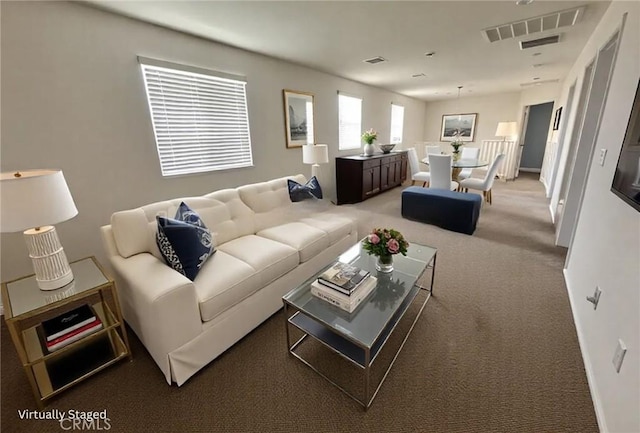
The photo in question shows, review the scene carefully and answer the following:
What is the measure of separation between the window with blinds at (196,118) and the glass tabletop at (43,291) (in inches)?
60.1

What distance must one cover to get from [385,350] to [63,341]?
6.08 feet

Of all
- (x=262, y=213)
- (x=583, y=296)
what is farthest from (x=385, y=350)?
(x=262, y=213)

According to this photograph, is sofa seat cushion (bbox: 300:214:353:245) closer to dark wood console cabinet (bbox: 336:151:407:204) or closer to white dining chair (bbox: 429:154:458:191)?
white dining chair (bbox: 429:154:458:191)

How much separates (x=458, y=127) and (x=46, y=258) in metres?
9.77

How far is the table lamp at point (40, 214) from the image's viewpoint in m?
1.24

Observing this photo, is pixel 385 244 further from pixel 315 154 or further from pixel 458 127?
pixel 458 127

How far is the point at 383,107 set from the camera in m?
6.47

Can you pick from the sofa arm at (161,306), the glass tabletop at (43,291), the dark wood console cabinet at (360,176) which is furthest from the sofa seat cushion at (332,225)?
the dark wood console cabinet at (360,176)

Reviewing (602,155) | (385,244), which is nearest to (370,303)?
(385,244)

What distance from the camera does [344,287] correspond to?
152cm

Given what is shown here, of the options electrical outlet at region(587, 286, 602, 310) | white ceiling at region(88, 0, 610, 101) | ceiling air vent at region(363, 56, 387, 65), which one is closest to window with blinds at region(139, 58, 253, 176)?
white ceiling at region(88, 0, 610, 101)

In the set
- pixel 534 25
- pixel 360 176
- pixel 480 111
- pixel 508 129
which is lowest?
pixel 360 176

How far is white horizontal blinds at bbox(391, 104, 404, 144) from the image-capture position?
705 centimetres

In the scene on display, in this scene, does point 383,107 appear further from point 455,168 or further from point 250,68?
point 250,68
